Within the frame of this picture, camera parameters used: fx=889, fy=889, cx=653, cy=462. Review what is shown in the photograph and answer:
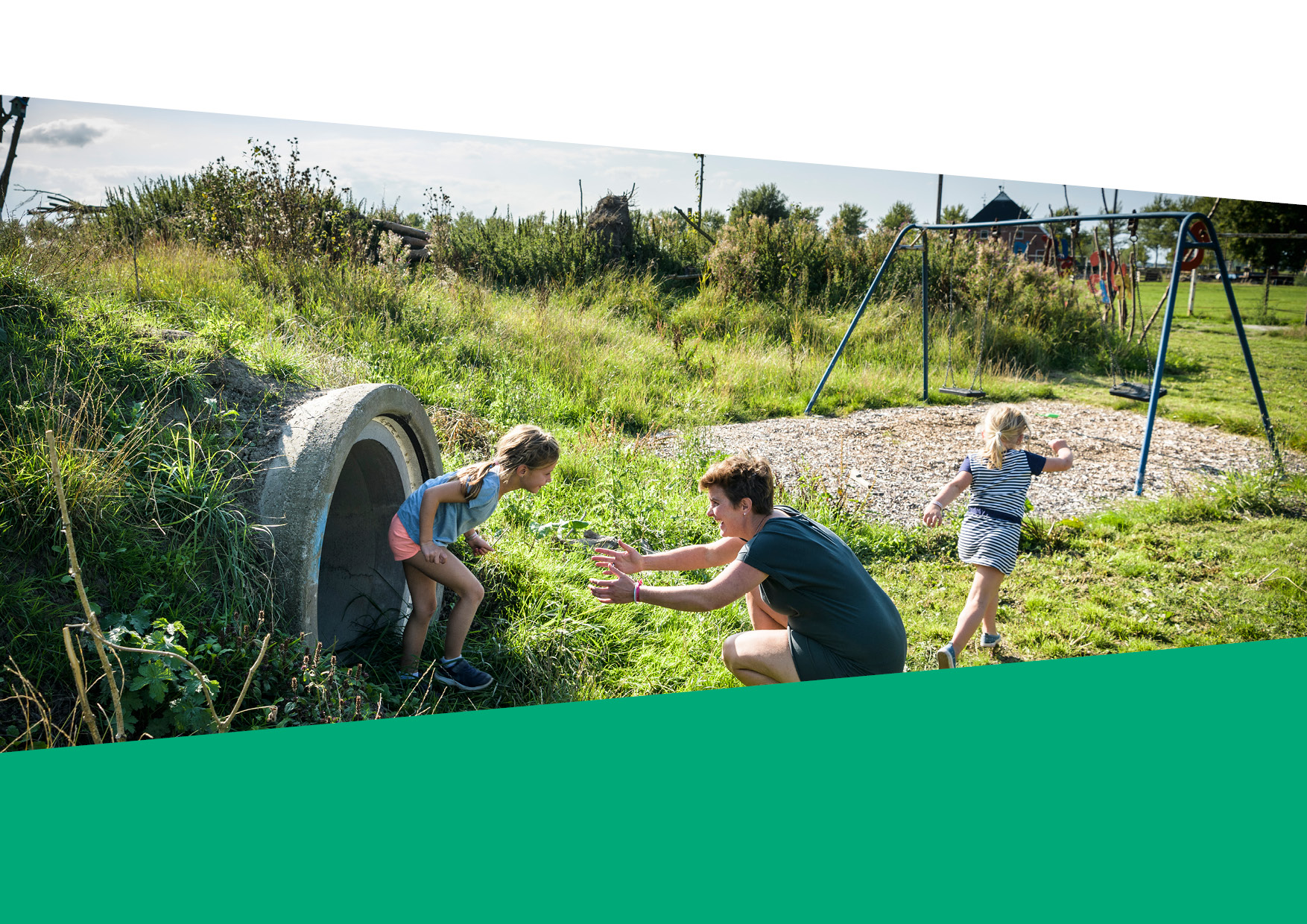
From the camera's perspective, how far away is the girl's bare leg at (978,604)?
3.64 metres

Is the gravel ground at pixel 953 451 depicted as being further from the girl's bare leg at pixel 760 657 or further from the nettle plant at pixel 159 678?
the nettle plant at pixel 159 678

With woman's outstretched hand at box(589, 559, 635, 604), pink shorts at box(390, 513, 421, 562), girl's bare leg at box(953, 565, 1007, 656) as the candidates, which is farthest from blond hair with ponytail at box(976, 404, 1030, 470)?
pink shorts at box(390, 513, 421, 562)

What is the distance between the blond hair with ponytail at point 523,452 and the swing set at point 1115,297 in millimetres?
1746

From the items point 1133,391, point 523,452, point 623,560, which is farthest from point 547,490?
point 1133,391

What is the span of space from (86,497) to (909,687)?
3.05 m

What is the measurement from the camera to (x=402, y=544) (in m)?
3.13

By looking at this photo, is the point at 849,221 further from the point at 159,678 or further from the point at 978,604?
the point at 159,678

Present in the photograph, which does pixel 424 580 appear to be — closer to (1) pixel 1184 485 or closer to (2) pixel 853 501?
(2) pixel 853 501

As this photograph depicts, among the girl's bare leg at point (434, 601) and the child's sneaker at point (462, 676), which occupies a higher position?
the girl's bare leg at point (434, 601)

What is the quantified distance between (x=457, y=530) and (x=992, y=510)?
89.0 inches

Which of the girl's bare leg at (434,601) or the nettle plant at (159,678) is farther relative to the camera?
the girl's bare leg at (434,601)

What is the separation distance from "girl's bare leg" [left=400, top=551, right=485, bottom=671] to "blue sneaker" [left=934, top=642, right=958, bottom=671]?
190cm

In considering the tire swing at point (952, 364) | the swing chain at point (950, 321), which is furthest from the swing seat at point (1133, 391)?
the swing chain at point (950, 321)

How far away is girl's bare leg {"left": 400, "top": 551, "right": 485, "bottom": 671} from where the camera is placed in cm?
312
